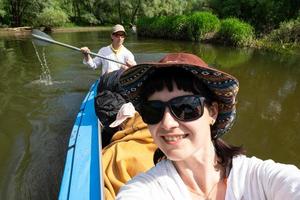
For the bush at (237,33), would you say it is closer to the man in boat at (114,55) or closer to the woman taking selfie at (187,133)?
the man in boat at (114,55)

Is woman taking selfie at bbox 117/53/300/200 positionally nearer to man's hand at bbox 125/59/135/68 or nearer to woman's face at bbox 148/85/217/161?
woman's face at bbox 148/85/217/161

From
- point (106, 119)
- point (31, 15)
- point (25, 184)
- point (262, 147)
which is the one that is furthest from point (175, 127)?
point (31, 15)

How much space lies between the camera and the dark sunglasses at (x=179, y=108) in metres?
1.44

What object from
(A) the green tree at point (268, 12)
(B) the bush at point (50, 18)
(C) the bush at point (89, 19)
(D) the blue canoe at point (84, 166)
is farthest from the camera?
(C) the bush at point (89, 19)

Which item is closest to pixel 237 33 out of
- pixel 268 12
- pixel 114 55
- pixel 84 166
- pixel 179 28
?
pixel 179 28

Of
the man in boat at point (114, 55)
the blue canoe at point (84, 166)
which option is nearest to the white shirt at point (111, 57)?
the man in boat at point (114, 55)

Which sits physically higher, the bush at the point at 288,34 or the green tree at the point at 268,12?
the green tree at the point at 268,12

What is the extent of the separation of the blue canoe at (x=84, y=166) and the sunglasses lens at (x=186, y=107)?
1.47 m

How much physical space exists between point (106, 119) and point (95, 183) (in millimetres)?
1500

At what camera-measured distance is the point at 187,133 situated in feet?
4.78

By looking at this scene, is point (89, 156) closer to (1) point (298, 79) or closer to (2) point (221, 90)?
(2) point (221, 90)

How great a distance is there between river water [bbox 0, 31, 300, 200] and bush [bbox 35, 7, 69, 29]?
2098 centimetres

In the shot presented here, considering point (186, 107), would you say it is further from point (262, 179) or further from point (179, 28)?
point (179, 28)

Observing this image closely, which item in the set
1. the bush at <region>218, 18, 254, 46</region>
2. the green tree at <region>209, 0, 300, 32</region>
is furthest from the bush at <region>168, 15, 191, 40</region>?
the green tree at <region>209, 0, 300, 32</region>
